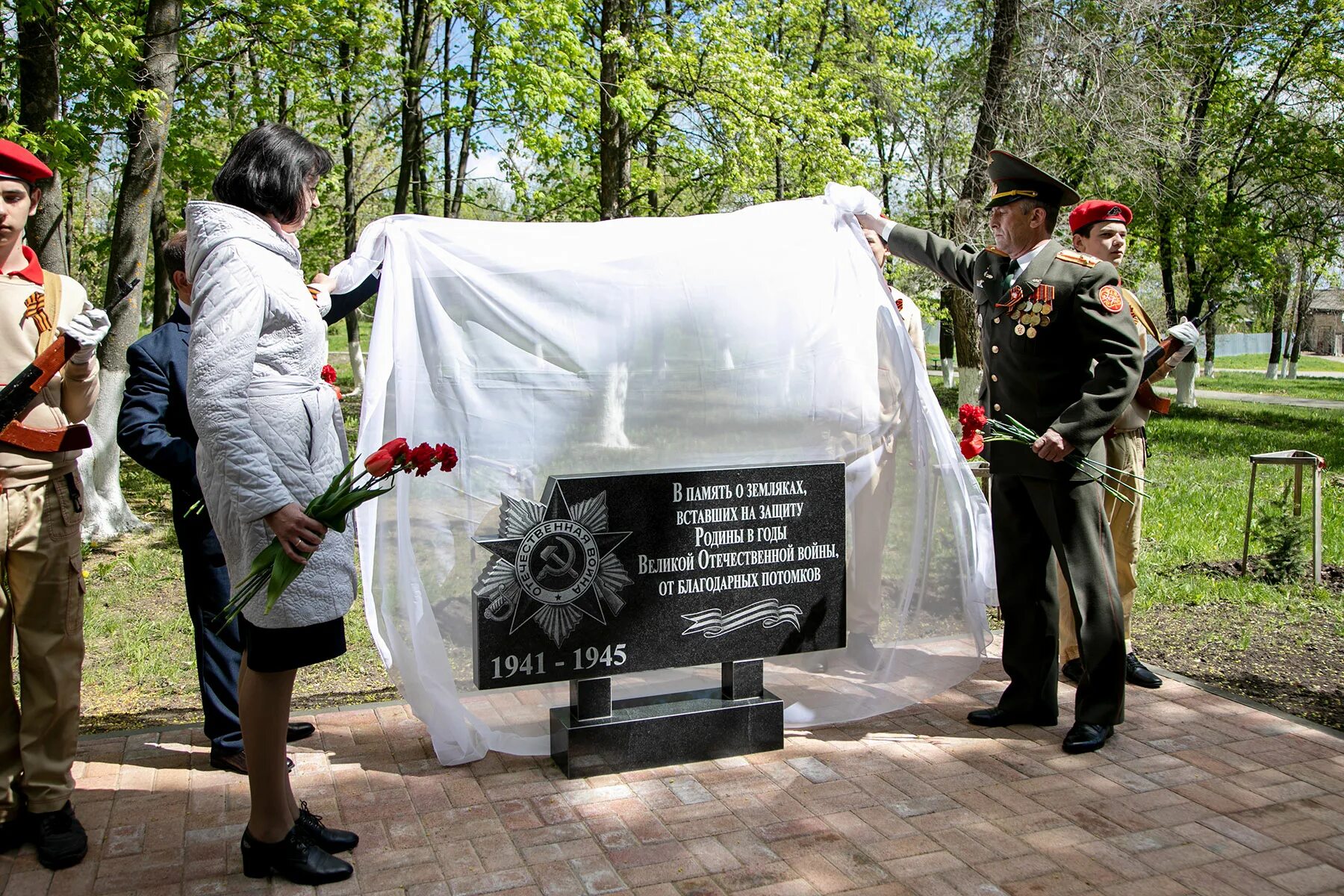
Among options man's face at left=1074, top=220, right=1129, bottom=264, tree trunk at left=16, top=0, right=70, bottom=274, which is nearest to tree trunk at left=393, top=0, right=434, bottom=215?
tree trunk at left=16, top=0, right=70, bottom=274

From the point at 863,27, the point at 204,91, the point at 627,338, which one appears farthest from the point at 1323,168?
the point at 627,338

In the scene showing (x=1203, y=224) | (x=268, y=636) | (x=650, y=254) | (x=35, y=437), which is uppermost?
(x=1203, y=224)

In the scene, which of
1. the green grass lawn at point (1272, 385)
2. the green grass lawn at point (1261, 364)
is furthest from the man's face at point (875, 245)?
the green grass lawn at point (1261, 364)

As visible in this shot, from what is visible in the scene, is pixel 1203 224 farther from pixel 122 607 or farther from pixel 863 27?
pixel 122 607

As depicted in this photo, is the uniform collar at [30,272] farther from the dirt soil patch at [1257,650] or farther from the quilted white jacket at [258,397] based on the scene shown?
the dirt soil patch at [1257,650]

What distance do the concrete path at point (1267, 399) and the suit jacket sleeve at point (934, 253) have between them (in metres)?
20.2

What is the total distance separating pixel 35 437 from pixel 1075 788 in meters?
3.58

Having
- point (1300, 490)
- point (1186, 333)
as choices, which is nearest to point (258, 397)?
point (1186, 333)

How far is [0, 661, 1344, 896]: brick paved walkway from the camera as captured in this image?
3.11 meters

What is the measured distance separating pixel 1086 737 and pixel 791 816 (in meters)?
1.32

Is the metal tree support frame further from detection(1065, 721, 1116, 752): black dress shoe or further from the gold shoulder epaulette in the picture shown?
detection(1065, 721, 1116, 752): black dress shoe

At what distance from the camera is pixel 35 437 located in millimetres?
3230

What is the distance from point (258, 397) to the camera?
9.30 feet

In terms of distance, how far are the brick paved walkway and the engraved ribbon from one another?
0.48m
